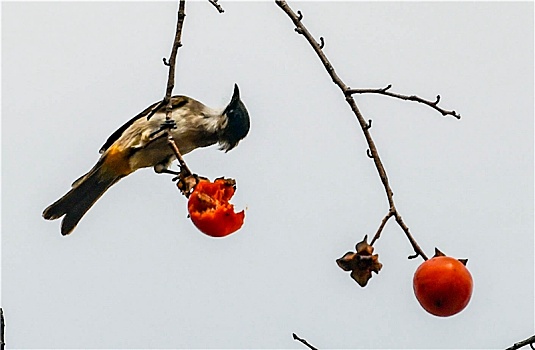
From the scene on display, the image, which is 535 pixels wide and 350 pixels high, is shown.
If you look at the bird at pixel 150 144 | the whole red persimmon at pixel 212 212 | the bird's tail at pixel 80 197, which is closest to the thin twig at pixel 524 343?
the whole red persimmon at pixel 212 212

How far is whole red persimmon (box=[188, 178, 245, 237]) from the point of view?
129 inches

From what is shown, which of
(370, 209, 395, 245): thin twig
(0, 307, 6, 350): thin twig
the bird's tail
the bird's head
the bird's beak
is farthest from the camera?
the bird's tail

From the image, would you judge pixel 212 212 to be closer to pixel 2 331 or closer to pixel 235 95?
pixel 2 331

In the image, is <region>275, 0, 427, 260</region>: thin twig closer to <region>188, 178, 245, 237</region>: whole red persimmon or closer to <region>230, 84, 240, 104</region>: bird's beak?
<region>188, 178, 245, 237</region>: whole red persimmon

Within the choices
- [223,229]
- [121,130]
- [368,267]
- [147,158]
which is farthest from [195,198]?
[121,130]

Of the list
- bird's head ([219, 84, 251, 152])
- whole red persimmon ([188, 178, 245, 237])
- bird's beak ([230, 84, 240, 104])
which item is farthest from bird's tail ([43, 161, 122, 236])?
whole red persimmon ([188, 178, 245, 237])

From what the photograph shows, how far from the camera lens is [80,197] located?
6.15 m

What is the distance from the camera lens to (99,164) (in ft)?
19.7

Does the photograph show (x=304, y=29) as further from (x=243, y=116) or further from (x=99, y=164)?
(x=99, y=164)

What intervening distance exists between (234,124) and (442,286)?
2.84 m

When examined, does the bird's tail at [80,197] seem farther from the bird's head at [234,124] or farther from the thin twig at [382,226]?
the thin twig at [382,226]

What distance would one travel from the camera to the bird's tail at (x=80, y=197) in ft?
19.6

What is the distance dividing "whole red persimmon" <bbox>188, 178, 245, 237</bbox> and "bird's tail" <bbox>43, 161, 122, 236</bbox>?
275 centimetres

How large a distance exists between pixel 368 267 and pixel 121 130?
10.7 ft
